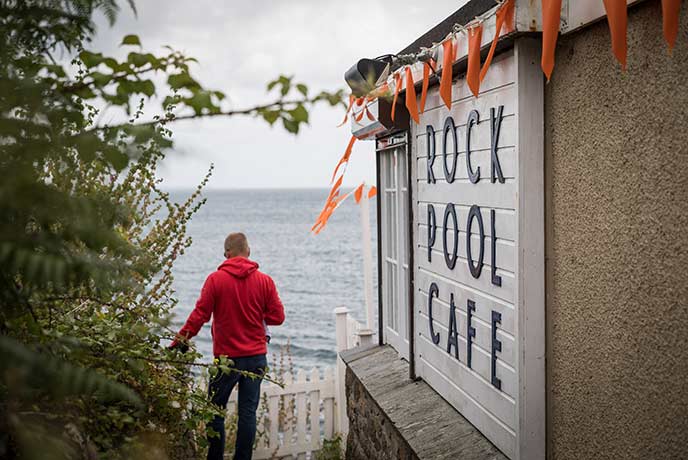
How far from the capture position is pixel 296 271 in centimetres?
4253

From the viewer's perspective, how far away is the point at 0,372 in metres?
1.08

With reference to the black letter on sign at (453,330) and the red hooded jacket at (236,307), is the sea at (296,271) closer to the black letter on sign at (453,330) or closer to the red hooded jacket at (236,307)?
the red hooded jacket at (236,307)

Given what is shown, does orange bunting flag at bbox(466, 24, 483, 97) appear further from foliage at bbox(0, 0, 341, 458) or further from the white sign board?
foliage at bbox(0, 0, 341, 458)

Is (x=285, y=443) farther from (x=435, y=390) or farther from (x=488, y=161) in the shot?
(x=488, y=161)

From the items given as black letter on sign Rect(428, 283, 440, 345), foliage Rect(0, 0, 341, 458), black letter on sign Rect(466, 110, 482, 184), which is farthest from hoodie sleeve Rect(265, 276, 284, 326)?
foliage Rect(0, 0, 341, 458)

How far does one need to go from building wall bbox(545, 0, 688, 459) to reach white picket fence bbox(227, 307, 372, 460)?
171 inches

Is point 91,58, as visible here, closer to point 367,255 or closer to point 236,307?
point 236,307

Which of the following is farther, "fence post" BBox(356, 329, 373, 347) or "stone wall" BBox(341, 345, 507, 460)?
"fence post" BBox(356, 329, 373, 347)

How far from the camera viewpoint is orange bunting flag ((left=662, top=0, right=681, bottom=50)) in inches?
75.4

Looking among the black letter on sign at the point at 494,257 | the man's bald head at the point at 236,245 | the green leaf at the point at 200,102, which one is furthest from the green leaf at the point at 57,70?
the man's bald head at the point at 236,245

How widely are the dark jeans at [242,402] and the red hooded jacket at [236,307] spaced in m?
0.12

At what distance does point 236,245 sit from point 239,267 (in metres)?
0.21

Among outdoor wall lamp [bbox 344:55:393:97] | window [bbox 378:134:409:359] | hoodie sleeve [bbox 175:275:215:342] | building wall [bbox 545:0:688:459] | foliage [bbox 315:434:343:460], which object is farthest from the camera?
foliage [bbox 315:434:343:460]

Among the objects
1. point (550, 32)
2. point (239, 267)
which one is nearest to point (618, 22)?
point (550, 32)
